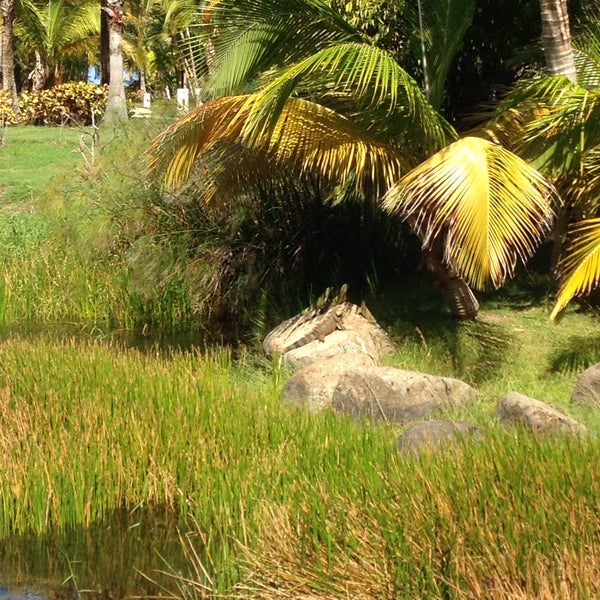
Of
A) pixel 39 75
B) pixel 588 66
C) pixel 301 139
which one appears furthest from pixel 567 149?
pixel 39 75

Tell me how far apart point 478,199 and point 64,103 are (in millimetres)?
23712

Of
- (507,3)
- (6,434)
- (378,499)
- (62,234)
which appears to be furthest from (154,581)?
(62,234)

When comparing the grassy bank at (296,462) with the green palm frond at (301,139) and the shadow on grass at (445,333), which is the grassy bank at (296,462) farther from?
the green palm frond at (301,139)

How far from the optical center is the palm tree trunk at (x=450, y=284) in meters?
10.6

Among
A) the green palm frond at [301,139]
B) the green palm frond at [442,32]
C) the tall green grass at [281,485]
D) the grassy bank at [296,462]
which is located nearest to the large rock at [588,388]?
the grassy bank at [296,462]

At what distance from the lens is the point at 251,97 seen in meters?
9.93

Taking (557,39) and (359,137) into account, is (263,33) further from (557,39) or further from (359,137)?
(557,39)

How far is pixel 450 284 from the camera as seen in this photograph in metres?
10.8

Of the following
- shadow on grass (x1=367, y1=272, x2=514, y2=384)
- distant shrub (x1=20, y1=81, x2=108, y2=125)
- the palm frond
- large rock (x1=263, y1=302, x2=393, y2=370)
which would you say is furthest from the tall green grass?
distant shrub (x1=20, y1=81, x2=108, y2=125)

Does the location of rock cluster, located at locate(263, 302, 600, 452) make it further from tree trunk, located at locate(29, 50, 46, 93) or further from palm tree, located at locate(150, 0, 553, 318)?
tree trunk, located at locate(29, 50, 46, 93)

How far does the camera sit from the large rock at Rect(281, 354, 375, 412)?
9431 mm

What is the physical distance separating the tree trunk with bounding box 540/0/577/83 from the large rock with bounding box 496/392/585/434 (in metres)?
3.64

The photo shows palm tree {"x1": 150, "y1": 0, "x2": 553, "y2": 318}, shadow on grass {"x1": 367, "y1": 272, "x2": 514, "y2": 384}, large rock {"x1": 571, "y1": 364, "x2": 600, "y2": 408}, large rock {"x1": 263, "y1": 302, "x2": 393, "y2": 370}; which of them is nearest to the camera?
large rock {"x1": 571, "y1": 364, "x2": 600, "y2": 408}

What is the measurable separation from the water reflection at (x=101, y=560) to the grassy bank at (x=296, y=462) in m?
0.12
